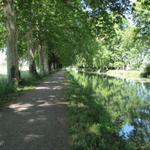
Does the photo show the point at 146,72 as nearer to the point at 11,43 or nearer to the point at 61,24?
the point at 61,24

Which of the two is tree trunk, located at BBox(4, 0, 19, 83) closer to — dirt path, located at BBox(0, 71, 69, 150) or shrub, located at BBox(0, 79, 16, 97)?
shrub, located at BBox(0, 79, 16, 97)

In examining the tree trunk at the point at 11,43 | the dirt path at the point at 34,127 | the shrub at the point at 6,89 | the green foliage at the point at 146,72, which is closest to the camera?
the dirt path at the point at 34,127

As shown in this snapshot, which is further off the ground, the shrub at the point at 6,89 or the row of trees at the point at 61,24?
the row of trees at the point at 61,24

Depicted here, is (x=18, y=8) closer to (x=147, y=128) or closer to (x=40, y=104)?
(x=40, y=104)

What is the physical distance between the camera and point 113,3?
21.8 m

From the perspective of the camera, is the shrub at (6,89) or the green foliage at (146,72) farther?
the green foliage at (146,72)

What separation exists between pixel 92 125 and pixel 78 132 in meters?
0.67

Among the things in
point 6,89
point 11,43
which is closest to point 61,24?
point 11,43

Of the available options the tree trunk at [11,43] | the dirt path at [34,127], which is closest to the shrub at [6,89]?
the tree trunk at [11,43]

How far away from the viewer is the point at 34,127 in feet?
31.8

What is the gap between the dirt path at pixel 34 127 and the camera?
7.93 metres

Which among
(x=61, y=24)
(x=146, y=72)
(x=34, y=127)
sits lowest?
(x=146, y=72)

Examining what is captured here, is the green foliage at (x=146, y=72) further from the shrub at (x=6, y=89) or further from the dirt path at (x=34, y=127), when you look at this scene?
the dirt path at (x=34, y=127)

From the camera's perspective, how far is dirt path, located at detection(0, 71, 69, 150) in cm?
793
